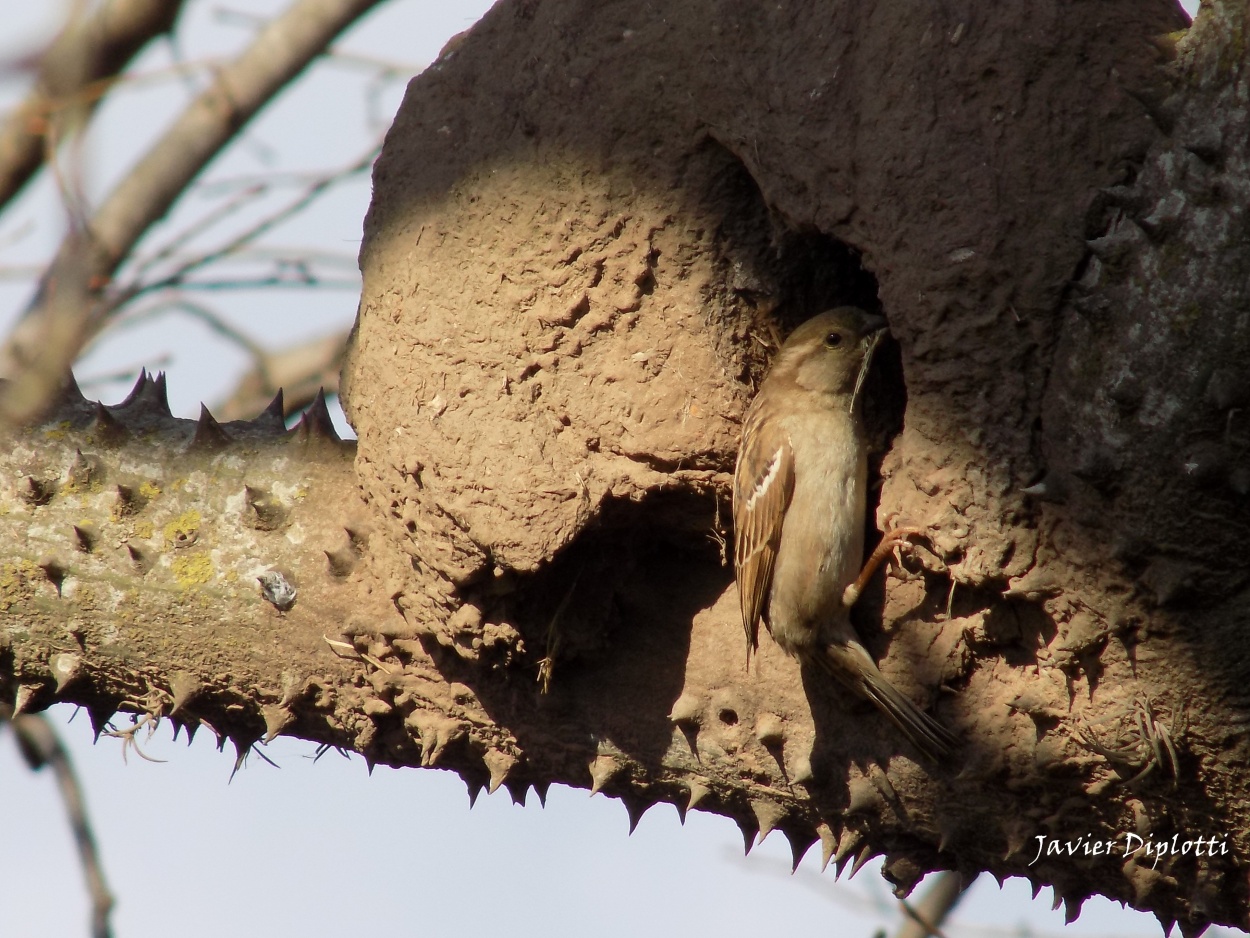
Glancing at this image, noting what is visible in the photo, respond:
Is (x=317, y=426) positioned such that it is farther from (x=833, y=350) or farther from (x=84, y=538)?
(x=833, y=350)

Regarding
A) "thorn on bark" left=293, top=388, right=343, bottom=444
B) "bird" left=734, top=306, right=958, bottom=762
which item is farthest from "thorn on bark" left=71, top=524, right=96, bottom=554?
"bird" left=734, top=306, right=958, bottom=762

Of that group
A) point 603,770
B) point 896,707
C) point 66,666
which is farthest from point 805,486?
point 66,666

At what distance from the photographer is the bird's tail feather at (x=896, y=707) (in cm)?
330

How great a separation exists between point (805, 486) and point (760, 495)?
5.7 inches

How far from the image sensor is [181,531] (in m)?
4.07

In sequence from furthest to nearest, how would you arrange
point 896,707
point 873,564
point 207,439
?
point 207,439
point 873,564
point 896,707

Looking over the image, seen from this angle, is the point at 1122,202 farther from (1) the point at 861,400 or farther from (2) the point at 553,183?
(2) the point at 553,183

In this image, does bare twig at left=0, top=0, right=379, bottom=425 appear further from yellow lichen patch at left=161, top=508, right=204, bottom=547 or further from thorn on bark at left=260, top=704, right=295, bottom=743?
thorn on bark at left=260, top=704, right=295, bottom=743

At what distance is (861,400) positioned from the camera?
→ 13.3 feet

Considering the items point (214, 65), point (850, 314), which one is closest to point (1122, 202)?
point (850, 314)

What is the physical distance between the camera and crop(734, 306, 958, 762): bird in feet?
12.0

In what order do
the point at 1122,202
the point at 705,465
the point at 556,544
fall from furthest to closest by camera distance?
1. the point at 705,465
2. the point at 556,544
3. the point at 1122,202

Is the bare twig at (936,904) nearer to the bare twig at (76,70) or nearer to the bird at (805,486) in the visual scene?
the bird at (805,486)

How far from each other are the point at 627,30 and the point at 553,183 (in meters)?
0.49
